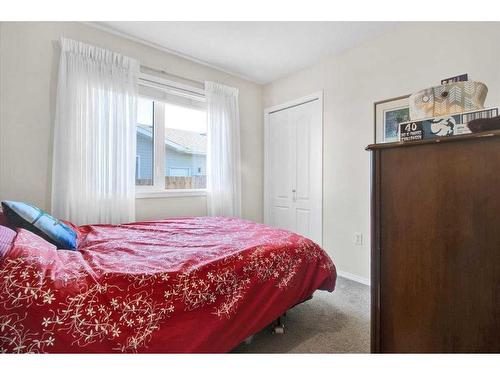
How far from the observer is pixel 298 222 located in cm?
346

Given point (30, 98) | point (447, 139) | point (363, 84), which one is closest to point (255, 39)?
point (363, 84)

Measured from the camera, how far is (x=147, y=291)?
1.11 m

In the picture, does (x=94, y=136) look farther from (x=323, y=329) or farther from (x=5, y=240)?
(x=323, y=329)

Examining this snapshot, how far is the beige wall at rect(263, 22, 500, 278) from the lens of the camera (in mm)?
2078

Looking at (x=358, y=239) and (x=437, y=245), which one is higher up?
(x=437, y=245)

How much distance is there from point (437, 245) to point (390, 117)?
2049mm

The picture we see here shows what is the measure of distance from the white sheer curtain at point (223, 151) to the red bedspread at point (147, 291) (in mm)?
1564

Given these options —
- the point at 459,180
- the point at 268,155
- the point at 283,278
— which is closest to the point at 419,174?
the point at 459,180

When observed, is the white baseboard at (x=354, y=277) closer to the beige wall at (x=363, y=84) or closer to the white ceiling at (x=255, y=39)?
the beige wall at (x=363, y=84)

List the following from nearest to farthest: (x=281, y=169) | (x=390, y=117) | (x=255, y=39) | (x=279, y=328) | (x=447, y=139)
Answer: (x=447, y=139) < (x=279, y=328) < (x=390, y=117) < (x=255, y=39) < (x=281, y=169)

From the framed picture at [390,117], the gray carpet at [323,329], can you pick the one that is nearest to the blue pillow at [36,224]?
the gray carpet at [323,329]

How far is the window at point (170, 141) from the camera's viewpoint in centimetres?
291

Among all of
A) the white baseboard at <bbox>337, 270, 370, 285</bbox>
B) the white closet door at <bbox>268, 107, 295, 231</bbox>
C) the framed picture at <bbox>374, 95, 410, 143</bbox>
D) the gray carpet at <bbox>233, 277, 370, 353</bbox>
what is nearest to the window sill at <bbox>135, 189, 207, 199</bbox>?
the white closet door at <bbox>268, 107, 295, 231</bbox>
